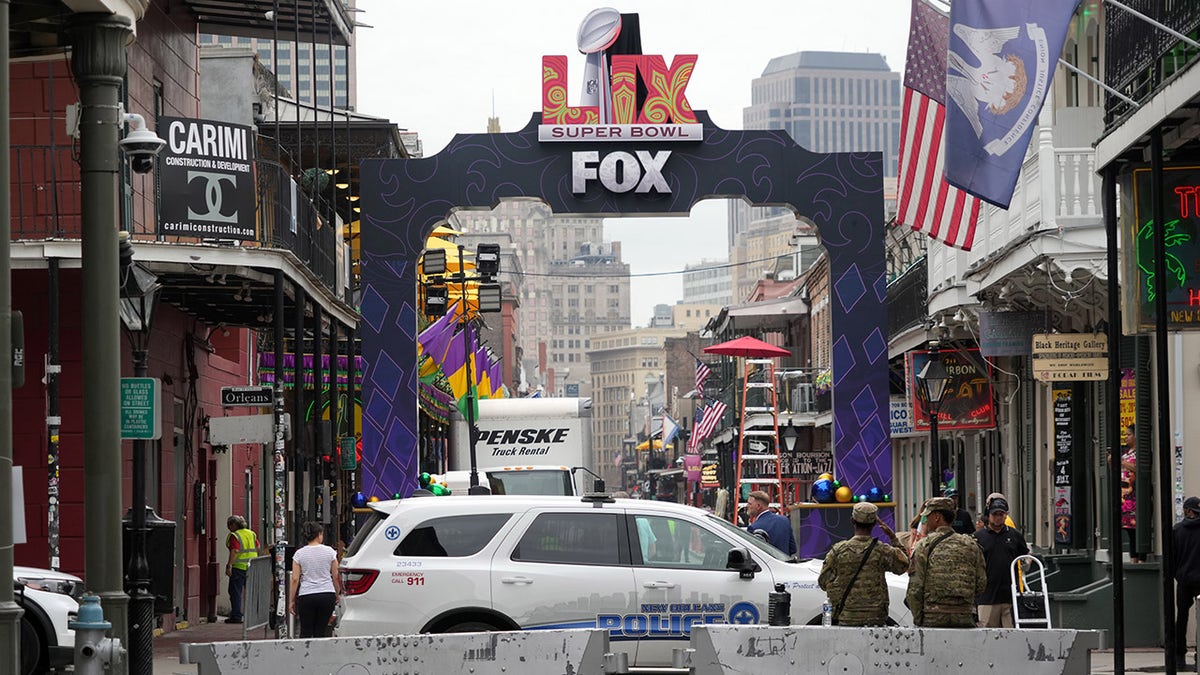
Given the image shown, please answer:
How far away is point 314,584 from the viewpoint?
703 inches

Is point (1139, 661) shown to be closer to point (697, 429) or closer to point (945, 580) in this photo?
point (945, 580)

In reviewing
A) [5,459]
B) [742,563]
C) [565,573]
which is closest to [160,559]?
[565,573]

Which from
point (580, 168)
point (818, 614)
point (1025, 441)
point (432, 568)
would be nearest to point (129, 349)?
point (580, 168)

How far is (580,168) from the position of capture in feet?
81.4

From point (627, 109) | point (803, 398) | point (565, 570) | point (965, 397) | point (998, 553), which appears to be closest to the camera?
point (565, 570)

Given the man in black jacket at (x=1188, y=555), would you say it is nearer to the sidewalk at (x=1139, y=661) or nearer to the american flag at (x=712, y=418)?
the sidewalk at (x=1139, y=661)

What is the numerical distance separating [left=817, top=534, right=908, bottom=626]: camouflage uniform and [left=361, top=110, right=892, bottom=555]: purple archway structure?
417 inches

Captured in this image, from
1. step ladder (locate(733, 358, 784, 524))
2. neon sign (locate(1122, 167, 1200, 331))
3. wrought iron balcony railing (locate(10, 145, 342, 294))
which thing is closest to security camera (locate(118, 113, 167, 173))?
wrought iron balcony railing (locate(10, 145, 342, 294))

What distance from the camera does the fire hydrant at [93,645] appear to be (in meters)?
10.6

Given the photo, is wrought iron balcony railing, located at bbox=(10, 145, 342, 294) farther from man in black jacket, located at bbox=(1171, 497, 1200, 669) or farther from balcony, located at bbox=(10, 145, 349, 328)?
man in black jacket, located at bbox=(1171, 497, 1200, 669)

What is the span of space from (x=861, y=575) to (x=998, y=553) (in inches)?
183

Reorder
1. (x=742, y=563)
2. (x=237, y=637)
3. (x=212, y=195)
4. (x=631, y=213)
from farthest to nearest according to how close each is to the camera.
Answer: (x=631, y=213) → (x=237, y=637) → (x=212, y=195) → (x=742, y=563)

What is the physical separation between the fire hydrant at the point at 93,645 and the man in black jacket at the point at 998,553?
391 inches

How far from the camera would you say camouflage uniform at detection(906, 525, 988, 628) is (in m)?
14.2
